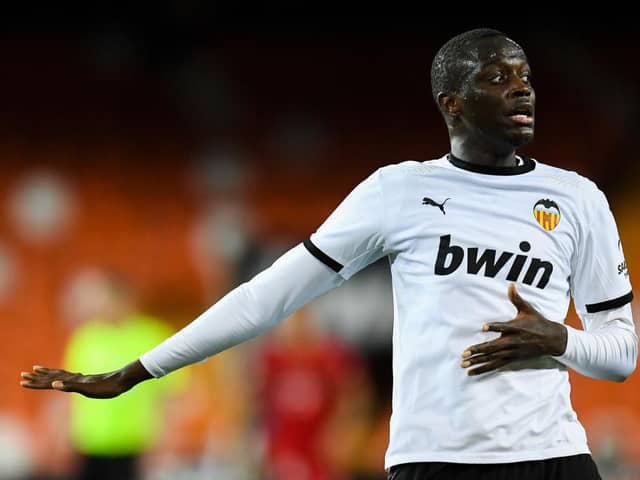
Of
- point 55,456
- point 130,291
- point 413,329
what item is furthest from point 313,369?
point 413,329

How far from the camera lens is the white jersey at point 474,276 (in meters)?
2.87

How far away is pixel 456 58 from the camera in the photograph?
3080mm

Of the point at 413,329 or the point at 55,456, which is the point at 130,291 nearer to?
the point at 55,456

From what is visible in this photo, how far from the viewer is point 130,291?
759 cm

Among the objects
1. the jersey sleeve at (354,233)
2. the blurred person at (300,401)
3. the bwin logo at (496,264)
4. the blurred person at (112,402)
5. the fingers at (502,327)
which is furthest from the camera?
the blurred person at (112,402)

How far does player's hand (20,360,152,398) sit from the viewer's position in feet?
10.1

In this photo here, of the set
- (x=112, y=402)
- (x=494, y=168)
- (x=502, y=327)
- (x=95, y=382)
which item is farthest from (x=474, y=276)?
(x=112, y=402)

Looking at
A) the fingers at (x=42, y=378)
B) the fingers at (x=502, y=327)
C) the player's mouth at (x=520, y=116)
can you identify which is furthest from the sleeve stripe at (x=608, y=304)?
the fingers at (x=42, y=378)

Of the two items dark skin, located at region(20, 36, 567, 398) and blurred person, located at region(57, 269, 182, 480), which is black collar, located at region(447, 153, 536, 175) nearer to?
dark skin, located at region(20, 36, 567, 398)

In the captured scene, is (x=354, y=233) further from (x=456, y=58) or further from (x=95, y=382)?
(x=95, y=382)

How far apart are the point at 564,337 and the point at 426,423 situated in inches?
14.5

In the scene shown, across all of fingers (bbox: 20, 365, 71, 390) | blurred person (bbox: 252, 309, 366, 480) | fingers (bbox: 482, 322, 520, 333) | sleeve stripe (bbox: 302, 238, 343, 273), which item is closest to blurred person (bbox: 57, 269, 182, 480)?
blurred person (bbox: 252, 309, 366, 480)

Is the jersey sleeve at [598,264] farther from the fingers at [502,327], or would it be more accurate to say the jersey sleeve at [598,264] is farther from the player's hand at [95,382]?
the player's hand at [95,382]

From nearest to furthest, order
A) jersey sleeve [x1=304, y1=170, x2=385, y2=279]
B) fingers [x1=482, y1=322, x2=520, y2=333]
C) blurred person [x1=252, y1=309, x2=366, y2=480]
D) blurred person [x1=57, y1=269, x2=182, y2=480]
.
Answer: fingers [x1=482, y1=322, x2=520, y2=333] < jersey sleeve [x1=304, y1=170, x2=385, y2=279] < blurred person [x1=252, y1=309, x2=366, y2=480] < blurred person [x1=57, y1=269, x2=182, y2=480]
